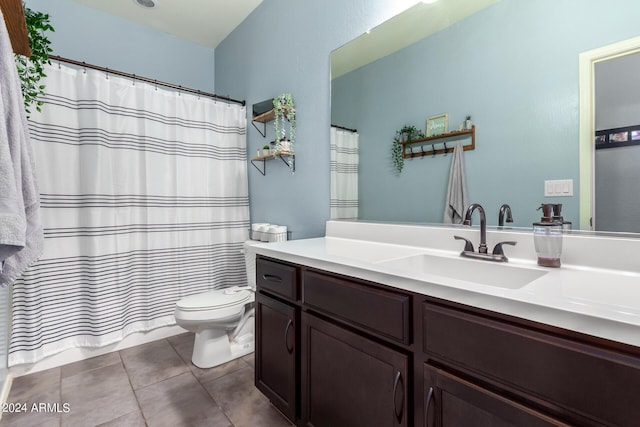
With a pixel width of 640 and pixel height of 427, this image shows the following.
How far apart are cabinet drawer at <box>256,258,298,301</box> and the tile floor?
66 centimetres

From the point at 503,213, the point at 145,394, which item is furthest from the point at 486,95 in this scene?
the point at 145,394

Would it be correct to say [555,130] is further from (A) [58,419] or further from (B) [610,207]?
(A) [58,419]

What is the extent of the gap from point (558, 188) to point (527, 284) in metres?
→ 0.43

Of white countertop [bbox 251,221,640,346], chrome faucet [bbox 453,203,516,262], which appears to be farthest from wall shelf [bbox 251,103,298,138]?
chrome faucet [bbox 453,203,516,262]

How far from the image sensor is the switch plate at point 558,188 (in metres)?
1.06

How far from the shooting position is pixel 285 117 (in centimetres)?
221

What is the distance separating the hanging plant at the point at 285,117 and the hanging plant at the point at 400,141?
0.84m

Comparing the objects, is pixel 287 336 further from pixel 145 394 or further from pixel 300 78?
pixel 300 78

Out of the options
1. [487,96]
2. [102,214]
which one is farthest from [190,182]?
[487,96]

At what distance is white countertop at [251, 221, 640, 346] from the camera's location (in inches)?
22.7

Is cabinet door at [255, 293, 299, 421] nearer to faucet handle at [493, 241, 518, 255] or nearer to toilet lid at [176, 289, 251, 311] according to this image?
toilet lid at [176, 289, 251, 311]

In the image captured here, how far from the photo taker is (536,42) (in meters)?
1.11

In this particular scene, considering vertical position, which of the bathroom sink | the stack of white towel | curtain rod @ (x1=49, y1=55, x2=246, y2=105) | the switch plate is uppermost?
curtain rod @ (x1=49, y1=55, x2=246, y2=105)

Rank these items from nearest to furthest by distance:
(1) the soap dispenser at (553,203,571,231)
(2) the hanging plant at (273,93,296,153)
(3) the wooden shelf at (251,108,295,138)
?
(1) the soap dispenser at (553,203,571,231)
(2) the hanging plant at (273,93,296,153)
(3) the wooden shelf at (251,108,295,138)
